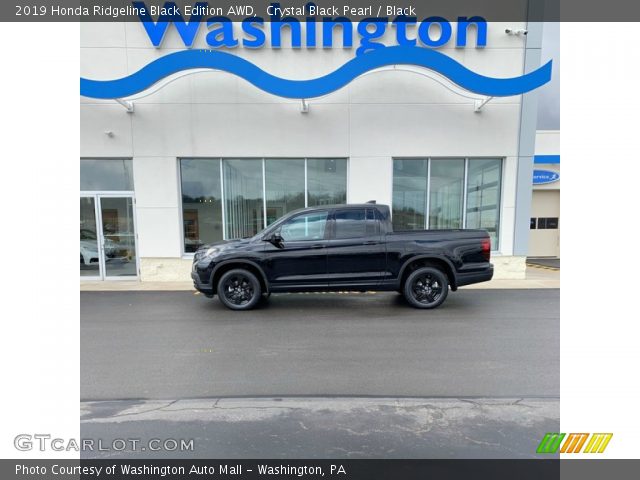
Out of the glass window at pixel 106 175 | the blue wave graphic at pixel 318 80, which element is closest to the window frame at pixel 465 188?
the blue wave graphic at pixel 318 80

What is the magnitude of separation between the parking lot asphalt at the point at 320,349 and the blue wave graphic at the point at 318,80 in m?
5.33

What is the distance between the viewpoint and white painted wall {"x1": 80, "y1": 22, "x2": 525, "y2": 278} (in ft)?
30.4

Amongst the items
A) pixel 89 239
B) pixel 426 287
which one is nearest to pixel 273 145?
pixel 426 287

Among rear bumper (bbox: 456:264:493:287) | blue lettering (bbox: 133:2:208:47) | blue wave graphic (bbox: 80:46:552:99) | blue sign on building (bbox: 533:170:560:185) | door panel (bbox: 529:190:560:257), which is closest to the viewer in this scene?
rear bumper (bbox: 456:264:493:287)

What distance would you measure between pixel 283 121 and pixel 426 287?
6120 millimetres

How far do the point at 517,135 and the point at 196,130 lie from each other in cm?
932

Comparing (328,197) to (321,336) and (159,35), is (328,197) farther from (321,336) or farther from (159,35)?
(159,35)

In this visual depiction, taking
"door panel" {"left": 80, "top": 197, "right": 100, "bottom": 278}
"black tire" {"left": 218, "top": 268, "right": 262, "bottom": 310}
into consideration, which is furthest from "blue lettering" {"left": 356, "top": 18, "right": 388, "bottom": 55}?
"door panel" {"left": 80, "top": 197, "right": 100, "bottom": 278}

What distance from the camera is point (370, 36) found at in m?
9.11

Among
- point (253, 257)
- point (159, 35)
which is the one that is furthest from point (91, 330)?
point (159, 35)

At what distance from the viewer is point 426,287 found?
6461 mm

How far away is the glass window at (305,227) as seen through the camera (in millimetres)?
6375

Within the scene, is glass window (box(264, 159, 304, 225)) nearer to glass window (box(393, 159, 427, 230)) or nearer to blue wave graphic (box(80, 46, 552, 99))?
blue wave graphic (box(80, 46, 552, 99))

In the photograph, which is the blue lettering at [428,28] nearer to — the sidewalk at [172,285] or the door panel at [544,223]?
the sidewalk at [172,285]
